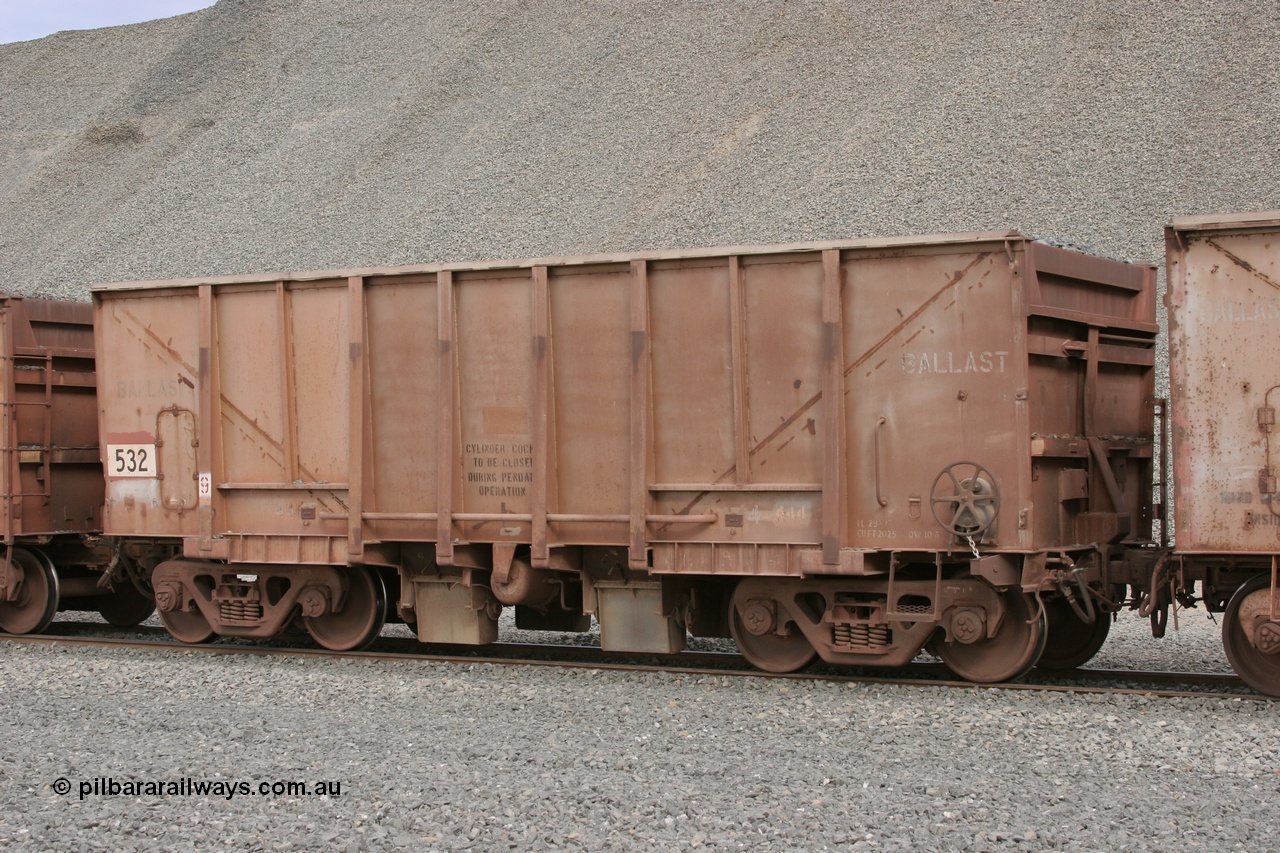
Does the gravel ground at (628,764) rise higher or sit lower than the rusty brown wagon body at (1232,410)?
lower

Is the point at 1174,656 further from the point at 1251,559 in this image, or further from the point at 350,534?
the point at 350,534

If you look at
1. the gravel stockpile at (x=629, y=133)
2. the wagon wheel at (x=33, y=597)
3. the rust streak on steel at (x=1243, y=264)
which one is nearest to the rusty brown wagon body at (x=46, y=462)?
the wagon wheel at (x=33, y=597)

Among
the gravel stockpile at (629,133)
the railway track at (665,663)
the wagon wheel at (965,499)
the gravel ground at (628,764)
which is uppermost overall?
the gravel stockpile at (629,133)

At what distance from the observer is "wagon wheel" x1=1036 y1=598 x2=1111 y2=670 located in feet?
33.0

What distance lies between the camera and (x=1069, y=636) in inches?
401

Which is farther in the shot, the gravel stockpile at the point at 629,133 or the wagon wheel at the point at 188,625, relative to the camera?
the gravel stockpile at the point at 629,133

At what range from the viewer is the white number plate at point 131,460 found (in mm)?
11469

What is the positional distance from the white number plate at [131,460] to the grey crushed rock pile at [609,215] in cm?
172

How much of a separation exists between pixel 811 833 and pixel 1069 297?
5.36 meters

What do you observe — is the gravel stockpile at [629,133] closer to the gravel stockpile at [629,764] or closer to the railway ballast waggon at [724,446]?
the railway ballast waggon at [724,446]

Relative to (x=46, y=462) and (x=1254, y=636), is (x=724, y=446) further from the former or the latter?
(x=46, y=462)

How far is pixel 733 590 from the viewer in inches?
405

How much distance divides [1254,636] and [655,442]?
14.6 ft

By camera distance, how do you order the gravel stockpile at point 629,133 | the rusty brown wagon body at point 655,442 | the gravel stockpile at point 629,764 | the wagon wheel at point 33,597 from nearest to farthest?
the gravel stockpile at point 629,764, the rusty brown wagon body at point 655,442, the wagon wheel at point 33,597, the gravel stockpile at point 629,133
